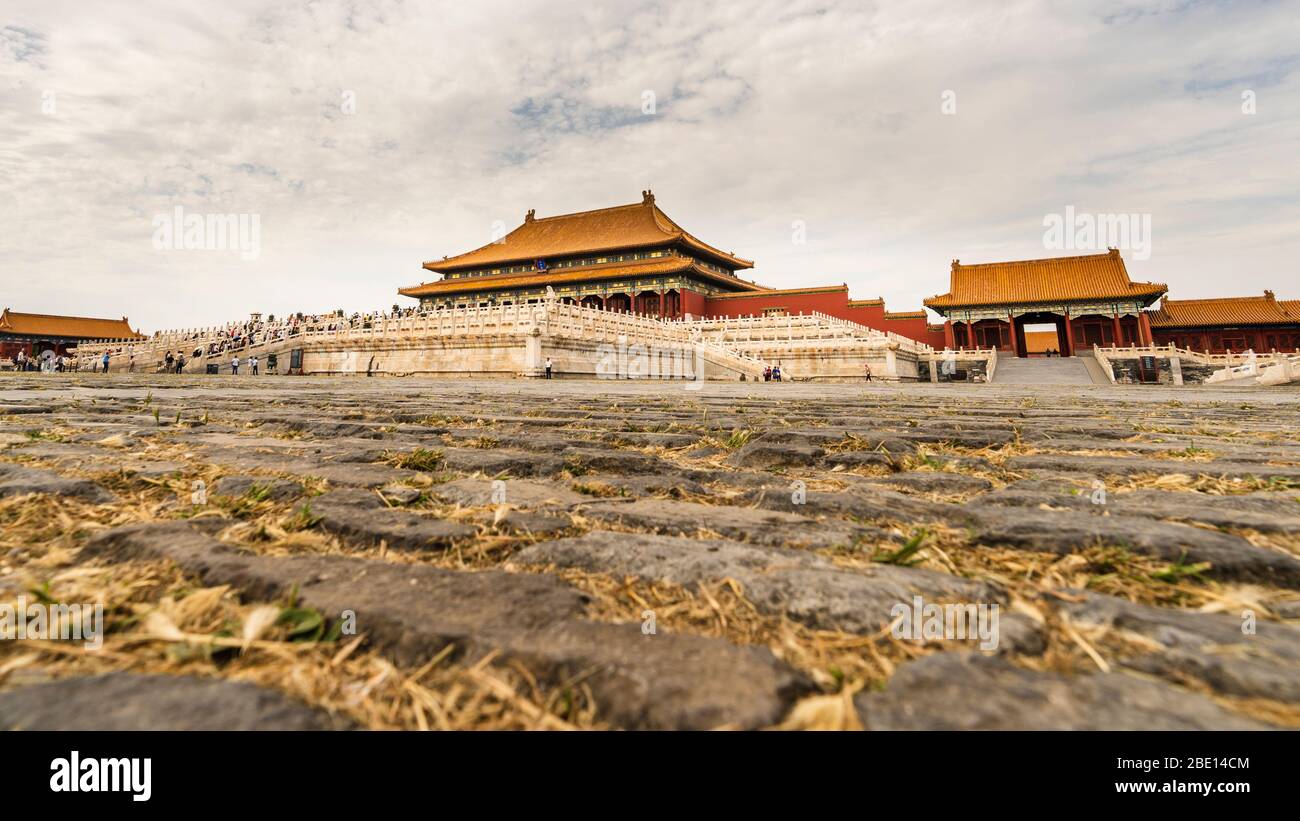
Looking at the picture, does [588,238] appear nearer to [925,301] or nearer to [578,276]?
[578,276]

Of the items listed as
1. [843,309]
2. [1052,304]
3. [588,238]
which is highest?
[588,238]

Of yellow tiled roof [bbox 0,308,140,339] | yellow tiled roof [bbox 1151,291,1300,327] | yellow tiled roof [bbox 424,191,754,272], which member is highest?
yellow tiled roof [bbox 424,191,754,272]

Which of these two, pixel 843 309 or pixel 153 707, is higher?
pixel 843 309

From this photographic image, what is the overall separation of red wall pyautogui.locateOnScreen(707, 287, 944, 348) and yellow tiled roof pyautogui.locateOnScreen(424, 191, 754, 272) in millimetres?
5349

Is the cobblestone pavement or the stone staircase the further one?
the stone staircase

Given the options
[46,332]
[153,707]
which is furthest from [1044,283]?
[46,332]

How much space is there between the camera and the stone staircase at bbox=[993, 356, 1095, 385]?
2250 centimetres

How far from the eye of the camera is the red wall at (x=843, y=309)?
A: 103 feet

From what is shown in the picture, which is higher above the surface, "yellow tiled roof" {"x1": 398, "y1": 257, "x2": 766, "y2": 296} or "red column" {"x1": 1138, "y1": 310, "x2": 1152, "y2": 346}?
"yellow tiled roof" {"x1": 398, "y1": 257, "x2": 766, "y2": 296}

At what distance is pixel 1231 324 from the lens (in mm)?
30234

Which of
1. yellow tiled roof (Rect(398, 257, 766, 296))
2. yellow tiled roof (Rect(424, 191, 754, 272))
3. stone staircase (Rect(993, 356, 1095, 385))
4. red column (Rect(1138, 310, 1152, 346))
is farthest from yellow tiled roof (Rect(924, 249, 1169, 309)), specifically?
yellow tiled roof (Rect(424, 191, 754, 272))

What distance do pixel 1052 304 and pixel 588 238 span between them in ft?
86.6

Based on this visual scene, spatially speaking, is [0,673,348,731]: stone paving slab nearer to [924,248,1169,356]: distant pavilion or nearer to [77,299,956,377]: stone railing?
[77,299,956,377]: stone railing
